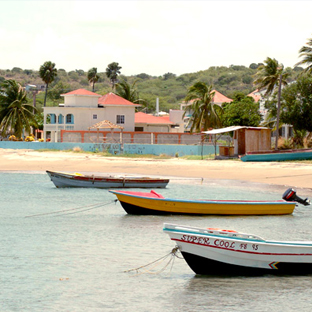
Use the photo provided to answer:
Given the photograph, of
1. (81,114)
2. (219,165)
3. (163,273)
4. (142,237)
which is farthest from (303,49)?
(163,273)

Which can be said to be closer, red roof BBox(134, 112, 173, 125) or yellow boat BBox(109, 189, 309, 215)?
yellow boat BBox(109, 189, 309, 215)

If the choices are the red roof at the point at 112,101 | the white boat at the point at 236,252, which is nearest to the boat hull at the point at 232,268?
the white boat at the point at 236,252

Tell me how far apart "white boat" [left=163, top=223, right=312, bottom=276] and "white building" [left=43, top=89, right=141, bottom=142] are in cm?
5757

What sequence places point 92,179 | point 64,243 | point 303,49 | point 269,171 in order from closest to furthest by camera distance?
point 64,243, point 92,179, point 269,171, point 303,49

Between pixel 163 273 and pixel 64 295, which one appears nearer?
pixel 64 295

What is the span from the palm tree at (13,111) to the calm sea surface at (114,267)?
48932mm

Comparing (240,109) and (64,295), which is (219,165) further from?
(64,295)

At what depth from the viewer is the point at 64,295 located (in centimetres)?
1313

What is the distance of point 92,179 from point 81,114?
39.7 m

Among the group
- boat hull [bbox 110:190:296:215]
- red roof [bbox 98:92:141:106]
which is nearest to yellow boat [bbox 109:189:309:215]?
boat hull [bbox 110:190:296:215]

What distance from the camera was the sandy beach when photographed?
126 feet

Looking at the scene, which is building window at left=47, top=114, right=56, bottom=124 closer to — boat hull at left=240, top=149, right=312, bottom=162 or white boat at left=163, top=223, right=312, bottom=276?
boat hull at left=240, top=149, right=312, bottom=162

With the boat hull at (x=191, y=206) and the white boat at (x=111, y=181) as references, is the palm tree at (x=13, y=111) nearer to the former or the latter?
the white boat at (x=111, y=181)

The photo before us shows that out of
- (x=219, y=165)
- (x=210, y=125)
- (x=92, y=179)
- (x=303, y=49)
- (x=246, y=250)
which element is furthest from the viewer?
(x=210, y=125)
